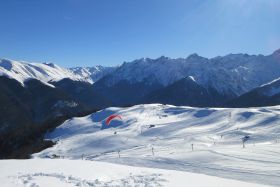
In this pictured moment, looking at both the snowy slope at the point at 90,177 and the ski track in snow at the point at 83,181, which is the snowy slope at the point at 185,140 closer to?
the snowy slope at the point at 90,177

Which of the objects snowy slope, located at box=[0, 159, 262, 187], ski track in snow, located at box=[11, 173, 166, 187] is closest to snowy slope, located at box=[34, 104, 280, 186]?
snowy slope, located at box=[0, 159, 262, 187]

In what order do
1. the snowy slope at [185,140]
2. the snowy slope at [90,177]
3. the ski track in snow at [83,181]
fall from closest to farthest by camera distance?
the ski track in snow at [83,181] < the snowy slope at [90,177] < the snowy slope at [185,140]

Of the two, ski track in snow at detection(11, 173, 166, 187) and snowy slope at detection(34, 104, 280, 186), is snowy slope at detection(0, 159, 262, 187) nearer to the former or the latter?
ski track in snow at detection(11, 173, 166, 187)

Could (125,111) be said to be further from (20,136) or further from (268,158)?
(268,158)

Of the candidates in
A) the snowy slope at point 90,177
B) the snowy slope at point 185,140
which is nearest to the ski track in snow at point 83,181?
the snowy slope at point 90,177

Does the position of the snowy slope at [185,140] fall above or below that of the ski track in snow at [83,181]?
above

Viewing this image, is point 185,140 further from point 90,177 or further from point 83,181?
point 83,181
